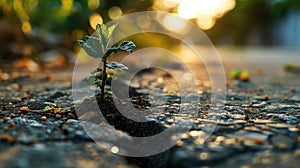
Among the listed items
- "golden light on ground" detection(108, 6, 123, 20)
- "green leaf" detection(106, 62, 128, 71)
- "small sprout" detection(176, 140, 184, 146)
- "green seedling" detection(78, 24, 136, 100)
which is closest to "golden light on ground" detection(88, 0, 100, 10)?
"golden light on ground" detection(108, 6, 123, 20)

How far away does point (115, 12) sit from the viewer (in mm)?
4367

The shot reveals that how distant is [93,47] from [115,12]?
3.19 meters

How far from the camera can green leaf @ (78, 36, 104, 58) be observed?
4.24 ft

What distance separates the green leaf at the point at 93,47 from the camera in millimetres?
1292

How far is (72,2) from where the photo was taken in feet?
13.1

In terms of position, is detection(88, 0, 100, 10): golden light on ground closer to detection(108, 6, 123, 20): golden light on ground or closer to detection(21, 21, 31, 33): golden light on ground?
detection(108, 6, 123, 20): golden light on ground

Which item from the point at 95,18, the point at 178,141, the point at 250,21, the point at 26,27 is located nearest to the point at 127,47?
the point at 178,141

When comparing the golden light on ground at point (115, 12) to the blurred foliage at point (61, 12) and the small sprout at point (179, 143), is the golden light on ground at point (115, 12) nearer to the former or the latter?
the blurred foliage at point (61, 12)

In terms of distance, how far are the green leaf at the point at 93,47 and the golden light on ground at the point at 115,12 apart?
3.02 m

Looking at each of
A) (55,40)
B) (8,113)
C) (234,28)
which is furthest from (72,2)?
(234,28)

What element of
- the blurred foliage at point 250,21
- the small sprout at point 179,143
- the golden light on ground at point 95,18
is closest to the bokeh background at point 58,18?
the golden light on ground at point 95,18

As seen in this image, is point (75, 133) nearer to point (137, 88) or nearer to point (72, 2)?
point (137, 88)

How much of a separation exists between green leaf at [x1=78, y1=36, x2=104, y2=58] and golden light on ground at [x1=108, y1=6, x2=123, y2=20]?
302 cm

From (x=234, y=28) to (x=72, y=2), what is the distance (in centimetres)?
1159
